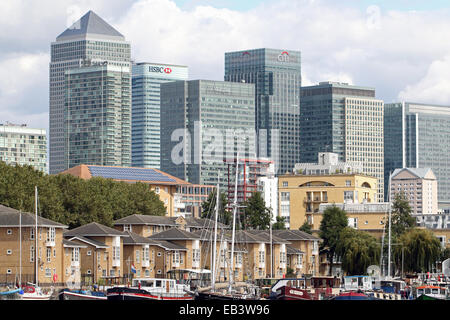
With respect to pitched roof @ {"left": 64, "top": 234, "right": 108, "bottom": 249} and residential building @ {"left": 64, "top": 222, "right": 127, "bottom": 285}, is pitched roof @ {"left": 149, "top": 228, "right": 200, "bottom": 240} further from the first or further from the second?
pitched roof @ {"left": 64, "top": 234, "right": 108, "bottom": 249}

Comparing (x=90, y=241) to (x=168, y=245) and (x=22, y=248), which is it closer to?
(x=22, y=248)

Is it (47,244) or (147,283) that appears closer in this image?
(147,283)

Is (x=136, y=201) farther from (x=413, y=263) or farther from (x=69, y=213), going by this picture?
(x=413, y=263)

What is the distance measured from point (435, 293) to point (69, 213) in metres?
62.5

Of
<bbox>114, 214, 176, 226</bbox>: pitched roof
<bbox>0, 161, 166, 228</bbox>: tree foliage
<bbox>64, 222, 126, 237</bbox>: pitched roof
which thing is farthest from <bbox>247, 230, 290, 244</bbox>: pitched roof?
<bbox>64, 222, 126, 237</bbox>: pitched roof

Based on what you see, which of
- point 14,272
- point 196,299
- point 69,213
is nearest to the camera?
point 196,299

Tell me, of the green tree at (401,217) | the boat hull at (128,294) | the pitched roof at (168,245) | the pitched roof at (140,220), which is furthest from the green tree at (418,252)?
the boat hull at (128,294)

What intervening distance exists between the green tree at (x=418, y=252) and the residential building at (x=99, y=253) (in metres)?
45.7

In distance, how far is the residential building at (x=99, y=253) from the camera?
14375cm

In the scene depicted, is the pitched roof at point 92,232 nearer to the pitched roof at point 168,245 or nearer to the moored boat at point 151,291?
the pitched roof at point 168,245

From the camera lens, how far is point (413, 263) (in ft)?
563

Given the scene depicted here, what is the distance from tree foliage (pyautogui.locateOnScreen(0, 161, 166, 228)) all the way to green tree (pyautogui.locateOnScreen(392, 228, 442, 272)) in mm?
44579
